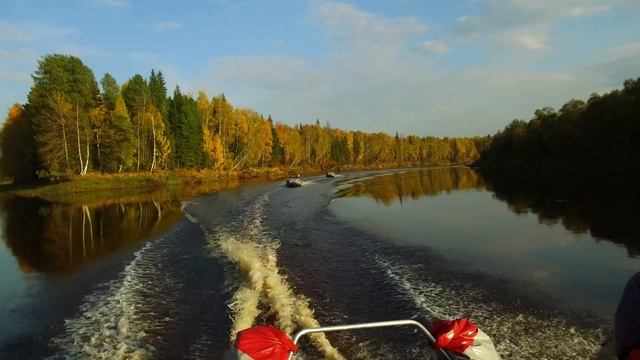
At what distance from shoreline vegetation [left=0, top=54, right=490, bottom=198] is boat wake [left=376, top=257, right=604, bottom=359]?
56.1 metres

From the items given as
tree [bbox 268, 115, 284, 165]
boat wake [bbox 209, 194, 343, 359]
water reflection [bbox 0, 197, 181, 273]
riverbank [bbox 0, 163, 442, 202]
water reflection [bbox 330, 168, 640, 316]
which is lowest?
water reflection [bbox 330, 168, 640, 316]

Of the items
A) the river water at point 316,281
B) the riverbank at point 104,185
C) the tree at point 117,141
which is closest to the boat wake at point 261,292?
the river water at point 316,281

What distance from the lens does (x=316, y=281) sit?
1507 cm

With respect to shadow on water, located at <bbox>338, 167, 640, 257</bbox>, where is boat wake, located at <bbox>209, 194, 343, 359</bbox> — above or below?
above

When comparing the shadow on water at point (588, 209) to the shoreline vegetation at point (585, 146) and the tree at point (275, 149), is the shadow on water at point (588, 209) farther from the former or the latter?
the tree at point (275, 149)

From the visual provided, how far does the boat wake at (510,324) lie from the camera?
30.2 feet

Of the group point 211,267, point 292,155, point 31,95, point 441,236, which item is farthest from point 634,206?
point 292,155

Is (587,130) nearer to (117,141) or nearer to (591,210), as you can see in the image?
(591,210)

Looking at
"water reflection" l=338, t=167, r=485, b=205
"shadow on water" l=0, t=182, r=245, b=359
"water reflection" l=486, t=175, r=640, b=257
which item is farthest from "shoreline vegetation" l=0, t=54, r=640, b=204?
"shadow on water" l=0, t=182, r=245, b=359

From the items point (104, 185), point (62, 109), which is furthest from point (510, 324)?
point (62, 109)

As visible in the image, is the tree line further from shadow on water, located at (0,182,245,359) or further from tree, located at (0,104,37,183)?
tree, located at (0,104,37,183)

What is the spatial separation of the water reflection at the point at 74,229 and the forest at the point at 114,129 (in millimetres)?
20791

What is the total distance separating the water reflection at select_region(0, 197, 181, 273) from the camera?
809 inches

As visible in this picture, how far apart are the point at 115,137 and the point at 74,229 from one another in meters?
42.4
